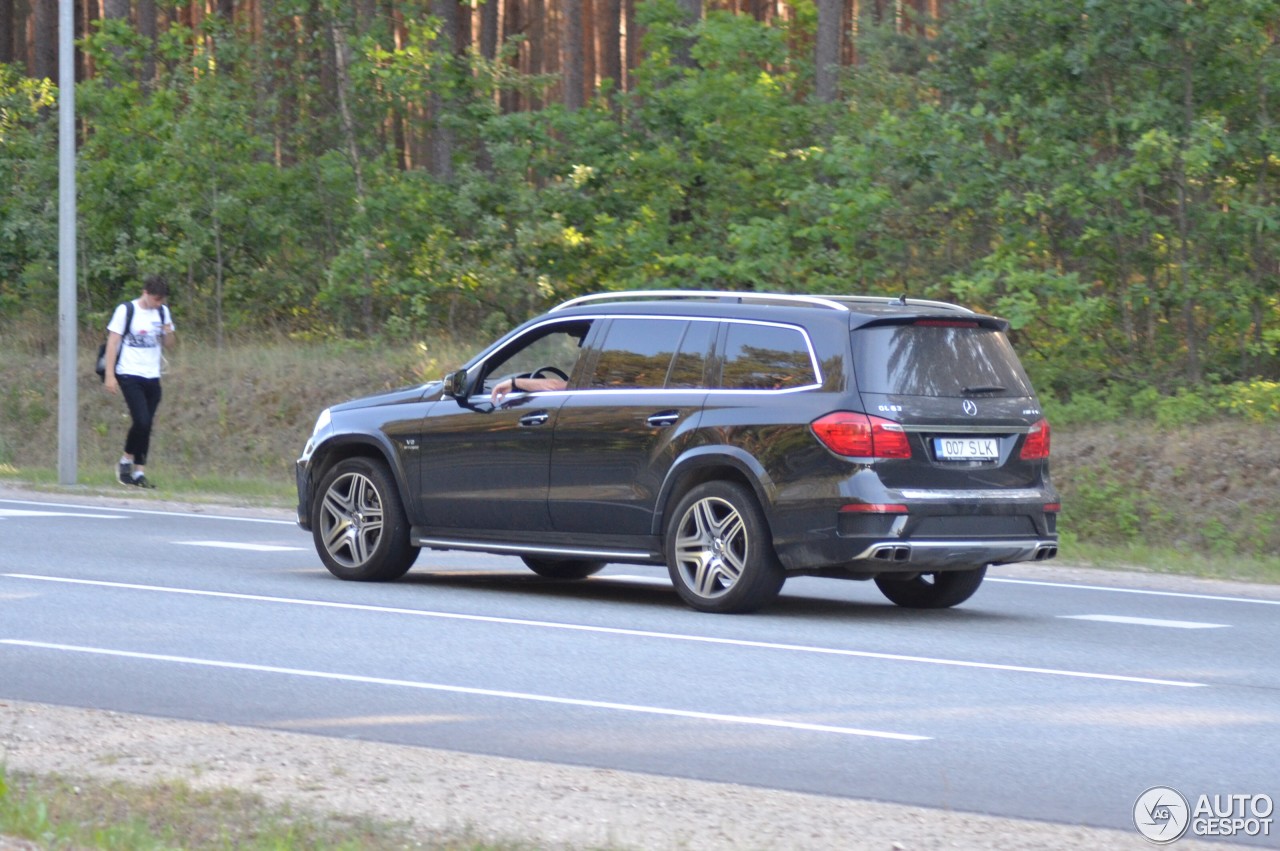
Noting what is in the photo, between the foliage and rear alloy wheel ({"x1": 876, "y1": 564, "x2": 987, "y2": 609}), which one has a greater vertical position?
the foliage

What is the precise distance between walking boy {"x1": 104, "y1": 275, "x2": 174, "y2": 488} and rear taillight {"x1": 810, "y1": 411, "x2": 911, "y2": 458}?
35.8 ft

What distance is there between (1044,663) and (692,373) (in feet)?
9.41

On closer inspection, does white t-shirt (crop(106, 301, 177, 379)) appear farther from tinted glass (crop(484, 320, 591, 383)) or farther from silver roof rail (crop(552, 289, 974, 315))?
silver roof rail (crop(552, 289, 974, 315))

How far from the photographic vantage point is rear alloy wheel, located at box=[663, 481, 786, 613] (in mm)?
11219

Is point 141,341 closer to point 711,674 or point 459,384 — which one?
point 459,384

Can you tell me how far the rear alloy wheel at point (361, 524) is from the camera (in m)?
12.9

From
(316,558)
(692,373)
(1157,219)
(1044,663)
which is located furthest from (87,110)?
(1044,663)

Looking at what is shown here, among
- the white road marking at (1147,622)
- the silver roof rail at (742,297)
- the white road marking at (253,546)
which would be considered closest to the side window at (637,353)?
the silver roof rail at (742,297)

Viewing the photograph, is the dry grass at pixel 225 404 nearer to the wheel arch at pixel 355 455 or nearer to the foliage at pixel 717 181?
the foliage at pixel 717 181

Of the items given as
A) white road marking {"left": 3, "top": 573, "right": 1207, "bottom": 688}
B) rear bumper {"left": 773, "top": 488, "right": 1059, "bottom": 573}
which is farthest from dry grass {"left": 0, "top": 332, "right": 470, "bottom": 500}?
rear bumper {"left": 773, "top": 488, "right": 1059, "bottom": 573}

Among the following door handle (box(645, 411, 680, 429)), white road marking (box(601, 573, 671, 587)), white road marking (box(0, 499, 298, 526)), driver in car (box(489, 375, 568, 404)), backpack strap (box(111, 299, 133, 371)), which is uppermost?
backpack strap (box(111, 299, 133, 371))

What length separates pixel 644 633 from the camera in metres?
10.7

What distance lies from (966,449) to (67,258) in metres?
13.3

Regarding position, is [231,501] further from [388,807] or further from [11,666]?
[388,807]
